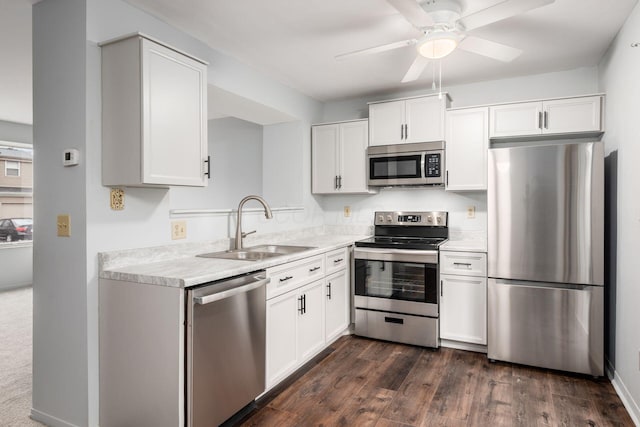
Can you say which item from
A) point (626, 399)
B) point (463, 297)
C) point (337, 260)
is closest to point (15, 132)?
point (337, 260)

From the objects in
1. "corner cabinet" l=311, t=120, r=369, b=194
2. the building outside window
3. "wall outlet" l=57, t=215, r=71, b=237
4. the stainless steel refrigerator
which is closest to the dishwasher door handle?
"wall outlet" l=57, t=215, r=71, b=237

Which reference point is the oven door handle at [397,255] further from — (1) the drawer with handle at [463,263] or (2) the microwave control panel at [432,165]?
(2) the microwave control panel at [432,165]

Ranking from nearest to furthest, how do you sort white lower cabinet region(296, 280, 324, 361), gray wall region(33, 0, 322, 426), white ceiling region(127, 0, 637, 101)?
gray wall region(33, 0, 322, 426) < white ceiling region(127, 0, 637, 101) < white lower cabinet region(296, 280, 324, 361)

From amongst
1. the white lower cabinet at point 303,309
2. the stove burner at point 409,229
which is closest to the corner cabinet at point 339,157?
the stove burner at point 409,229

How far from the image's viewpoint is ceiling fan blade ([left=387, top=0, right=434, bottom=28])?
1882 millimetres

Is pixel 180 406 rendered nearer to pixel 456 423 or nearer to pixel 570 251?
pixel 456 423

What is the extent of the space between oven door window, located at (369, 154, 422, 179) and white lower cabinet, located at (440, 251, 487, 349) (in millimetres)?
841

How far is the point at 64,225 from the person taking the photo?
216 centimetres

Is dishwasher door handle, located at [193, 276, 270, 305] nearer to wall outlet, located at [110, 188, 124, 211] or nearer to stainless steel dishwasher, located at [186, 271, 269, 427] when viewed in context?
stainless steel dishwasher, located at [186, 271, 269, 427]

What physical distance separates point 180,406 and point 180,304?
0.48m

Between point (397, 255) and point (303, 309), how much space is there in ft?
3.40

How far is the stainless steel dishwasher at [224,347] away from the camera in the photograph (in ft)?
6.25

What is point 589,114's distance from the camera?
126 inches

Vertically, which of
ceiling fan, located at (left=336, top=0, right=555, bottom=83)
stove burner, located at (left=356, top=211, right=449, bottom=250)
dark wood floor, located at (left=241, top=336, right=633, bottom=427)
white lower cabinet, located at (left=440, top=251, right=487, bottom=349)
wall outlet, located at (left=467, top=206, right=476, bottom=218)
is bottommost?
dark wood floor, located at (left=241, top=336, right=633, bottom=427)
